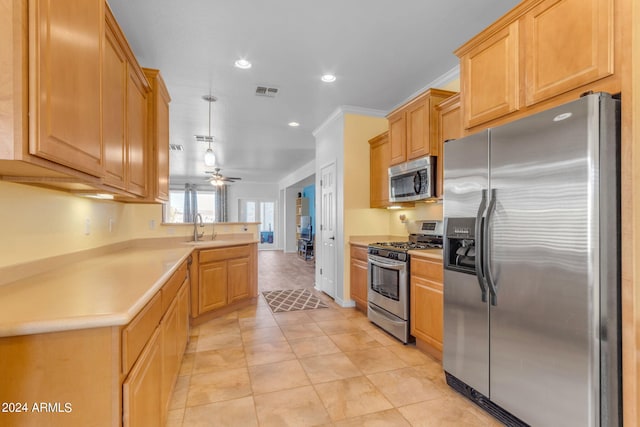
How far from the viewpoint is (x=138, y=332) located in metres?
1.24

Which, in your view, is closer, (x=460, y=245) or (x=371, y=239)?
(x=460, y=245)

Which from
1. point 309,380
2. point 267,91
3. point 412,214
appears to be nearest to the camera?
point 309,380

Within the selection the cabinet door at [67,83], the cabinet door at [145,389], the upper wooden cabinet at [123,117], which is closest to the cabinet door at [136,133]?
the upper wooden cabinet at [123,117]

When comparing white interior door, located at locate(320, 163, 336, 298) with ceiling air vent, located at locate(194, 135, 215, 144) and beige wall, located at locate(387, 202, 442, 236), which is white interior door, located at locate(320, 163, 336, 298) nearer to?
beige wall, located at locate(387, 202, 442, 236)

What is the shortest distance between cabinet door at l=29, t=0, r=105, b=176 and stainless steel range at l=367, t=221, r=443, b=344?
251cm

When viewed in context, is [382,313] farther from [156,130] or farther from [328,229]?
[156,130]

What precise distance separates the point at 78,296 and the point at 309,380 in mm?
1675

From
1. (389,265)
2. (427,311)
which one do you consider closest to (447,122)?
(389,265)

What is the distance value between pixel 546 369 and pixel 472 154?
1.25 m

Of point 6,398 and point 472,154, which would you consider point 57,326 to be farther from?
point 472,154

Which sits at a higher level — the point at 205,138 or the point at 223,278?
the point at 205,138

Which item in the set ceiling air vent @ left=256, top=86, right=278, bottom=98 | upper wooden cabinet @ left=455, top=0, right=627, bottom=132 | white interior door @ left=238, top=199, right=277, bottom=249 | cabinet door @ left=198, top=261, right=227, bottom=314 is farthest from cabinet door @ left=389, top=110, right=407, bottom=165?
white interior door @ left=238, top=199, right=277, bottom=249

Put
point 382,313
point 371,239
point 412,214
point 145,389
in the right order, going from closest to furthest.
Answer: point 145,389, point 382,313, point 412,214, point 371,239

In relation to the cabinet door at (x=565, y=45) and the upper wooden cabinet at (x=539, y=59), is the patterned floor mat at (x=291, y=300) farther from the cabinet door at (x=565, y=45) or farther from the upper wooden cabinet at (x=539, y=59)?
the cabinet door at (x=565, y=45)
